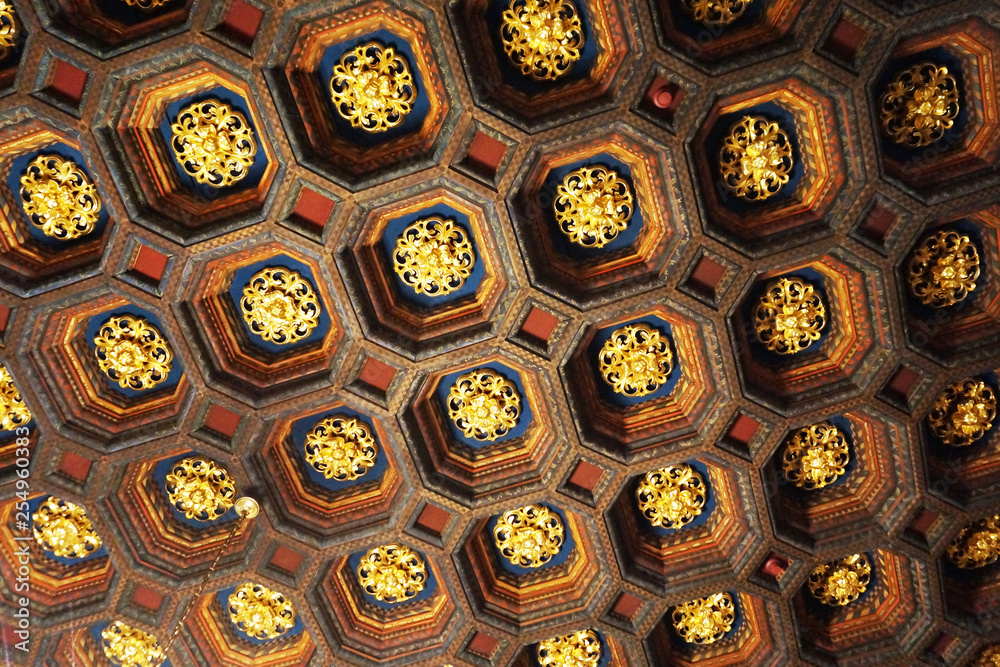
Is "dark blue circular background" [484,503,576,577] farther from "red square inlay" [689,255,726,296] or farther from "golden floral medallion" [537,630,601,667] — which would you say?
"red square inlay" [689,255,726,296]

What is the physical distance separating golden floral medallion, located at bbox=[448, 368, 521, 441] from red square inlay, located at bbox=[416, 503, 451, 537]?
107 centimetres

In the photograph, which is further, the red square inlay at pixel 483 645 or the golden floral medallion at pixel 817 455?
the red square inlay at pixel 483 645

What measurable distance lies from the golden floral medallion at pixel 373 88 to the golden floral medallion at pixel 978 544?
9.12m

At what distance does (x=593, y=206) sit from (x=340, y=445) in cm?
458

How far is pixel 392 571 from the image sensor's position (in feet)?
46.7

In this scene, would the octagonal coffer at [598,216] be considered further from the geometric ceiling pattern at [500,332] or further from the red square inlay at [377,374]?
the red square inlay at [377,374]

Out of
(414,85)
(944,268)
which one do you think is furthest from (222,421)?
(944,268)

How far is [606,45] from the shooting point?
1121 centimetres

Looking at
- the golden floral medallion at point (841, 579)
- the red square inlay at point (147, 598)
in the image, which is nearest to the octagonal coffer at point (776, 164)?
the golden floral medallion at point (841, 579)

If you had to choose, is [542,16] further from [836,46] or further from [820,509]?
[820,509]

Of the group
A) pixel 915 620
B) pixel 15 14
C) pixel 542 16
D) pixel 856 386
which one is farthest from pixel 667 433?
pixel 15 14

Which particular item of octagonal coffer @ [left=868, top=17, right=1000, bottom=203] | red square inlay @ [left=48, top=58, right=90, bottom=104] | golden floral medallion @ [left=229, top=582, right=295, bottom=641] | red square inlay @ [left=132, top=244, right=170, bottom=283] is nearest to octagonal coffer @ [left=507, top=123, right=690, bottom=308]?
octagonal coffer @ [left=868, top=17, right=1000, bottom=203]

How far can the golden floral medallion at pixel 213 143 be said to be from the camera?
11.6 meters

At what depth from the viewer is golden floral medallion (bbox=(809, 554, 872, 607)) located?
1410cm
